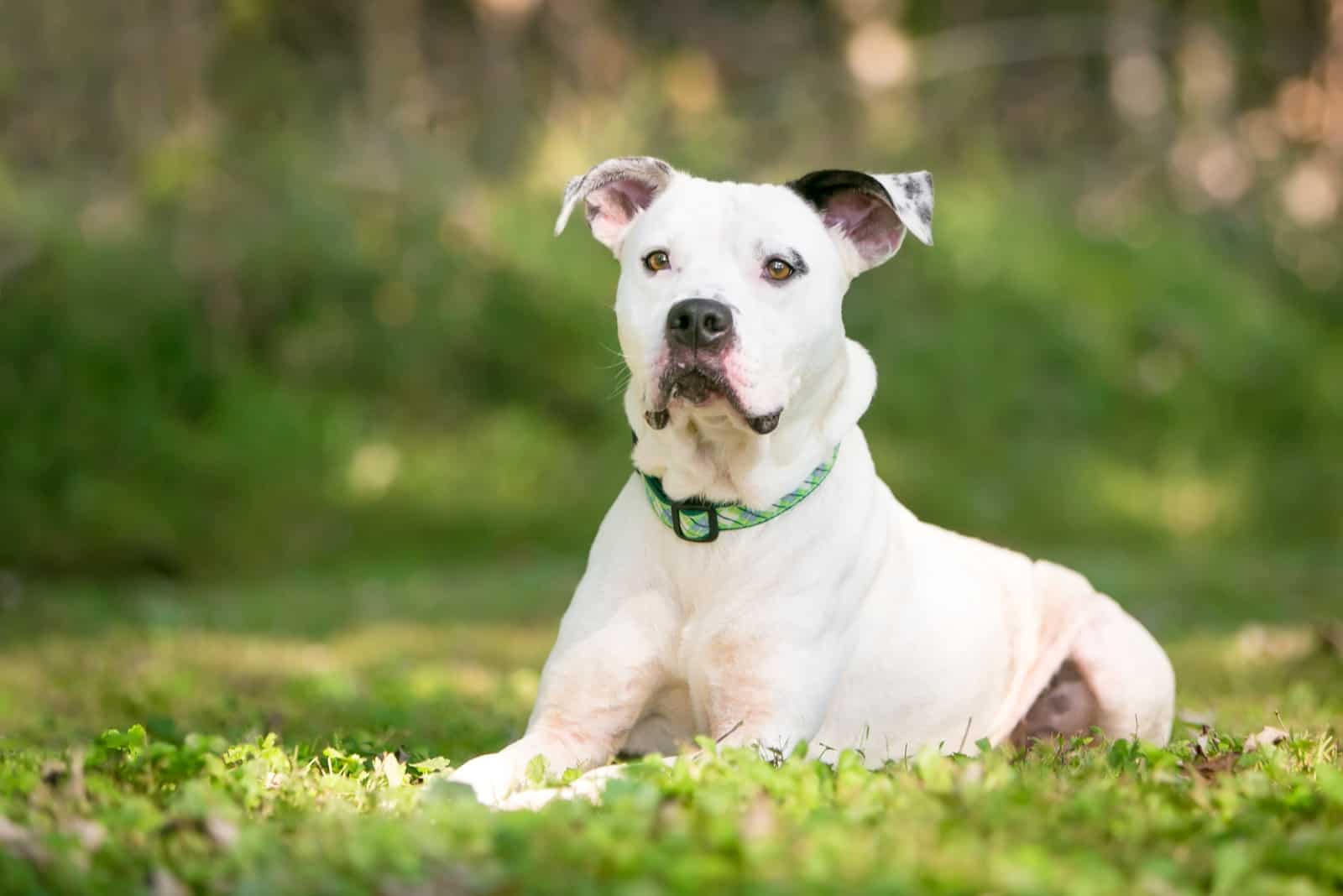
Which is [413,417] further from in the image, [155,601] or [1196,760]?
[1196,760]

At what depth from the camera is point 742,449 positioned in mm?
4156

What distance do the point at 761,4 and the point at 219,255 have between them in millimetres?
6737

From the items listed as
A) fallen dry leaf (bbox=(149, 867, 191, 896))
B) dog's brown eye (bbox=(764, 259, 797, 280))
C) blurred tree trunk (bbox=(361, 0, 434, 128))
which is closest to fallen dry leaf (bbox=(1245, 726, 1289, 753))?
dog's brown eye (bbox=(764, 259, 797, 280))

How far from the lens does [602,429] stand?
11508 mm

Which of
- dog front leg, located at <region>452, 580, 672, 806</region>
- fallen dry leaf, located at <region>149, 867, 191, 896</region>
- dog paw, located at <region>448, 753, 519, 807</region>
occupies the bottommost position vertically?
fallen dry leaf, located at <region>149, 867, 191, 896</region>

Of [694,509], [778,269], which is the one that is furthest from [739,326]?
[694,509]

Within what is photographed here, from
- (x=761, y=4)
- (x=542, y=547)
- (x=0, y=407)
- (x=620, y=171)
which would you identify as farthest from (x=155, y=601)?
(x=761, y=4)

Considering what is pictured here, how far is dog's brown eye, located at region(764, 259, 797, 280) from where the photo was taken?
4125 millimetres

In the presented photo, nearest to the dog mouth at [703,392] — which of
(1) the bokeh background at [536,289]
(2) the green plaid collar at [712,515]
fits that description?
(2) the green plaid collar at [712,515]

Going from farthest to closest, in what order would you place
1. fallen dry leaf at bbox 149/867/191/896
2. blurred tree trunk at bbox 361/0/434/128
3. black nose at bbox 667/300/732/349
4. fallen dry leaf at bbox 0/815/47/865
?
blurred tree trunk at bbox 361/0/434/128 → black nose at bbox 667/300/732/349 → fallen dry leaf at bbox 0/815/47/865 → fallen dry leaf at bbox 149/867/191/896

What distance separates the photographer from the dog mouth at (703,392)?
392 cm

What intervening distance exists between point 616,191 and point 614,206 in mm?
45

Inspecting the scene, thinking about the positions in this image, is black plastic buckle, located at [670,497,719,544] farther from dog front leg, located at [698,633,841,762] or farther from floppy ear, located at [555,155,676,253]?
floppy ear, located at [555,155,676,253]

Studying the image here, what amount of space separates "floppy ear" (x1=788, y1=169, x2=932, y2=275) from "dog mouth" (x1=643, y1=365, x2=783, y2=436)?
0.73 meters
